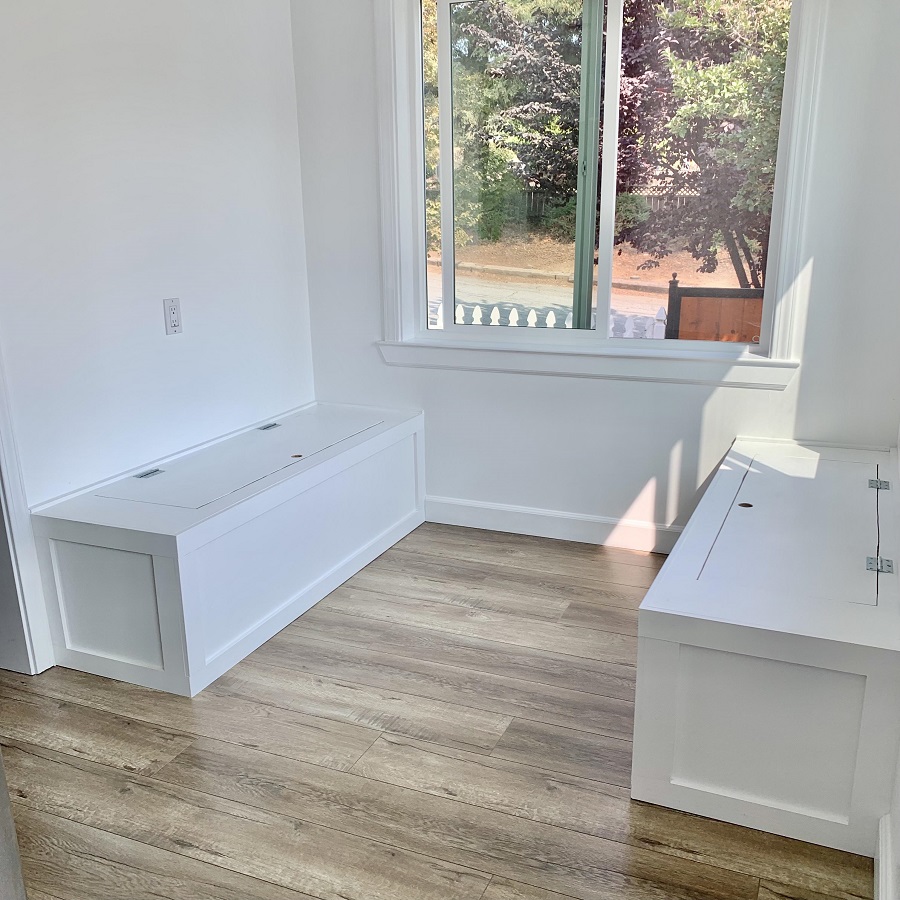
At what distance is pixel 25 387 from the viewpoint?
8.23 ft

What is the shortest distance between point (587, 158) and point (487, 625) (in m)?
1.88

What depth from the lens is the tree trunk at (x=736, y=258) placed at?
322cm

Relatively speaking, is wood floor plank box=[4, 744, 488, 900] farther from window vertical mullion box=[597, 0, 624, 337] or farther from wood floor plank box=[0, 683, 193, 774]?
window vertical mullion box=[597, 0, 624, 337]

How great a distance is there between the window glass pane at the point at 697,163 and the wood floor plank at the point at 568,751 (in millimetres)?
1765

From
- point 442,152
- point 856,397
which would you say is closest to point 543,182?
point 442,152

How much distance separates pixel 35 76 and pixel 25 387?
2.96ft

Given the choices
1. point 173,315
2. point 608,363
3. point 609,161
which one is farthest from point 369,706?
point 609,161

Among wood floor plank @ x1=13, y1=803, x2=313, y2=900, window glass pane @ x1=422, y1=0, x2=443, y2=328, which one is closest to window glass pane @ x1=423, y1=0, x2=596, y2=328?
window glass pane @ x1=422, y1=0, x2=443, y2=328

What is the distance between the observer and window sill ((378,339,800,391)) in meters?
3.19

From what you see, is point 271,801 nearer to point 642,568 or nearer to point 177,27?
point 642,568

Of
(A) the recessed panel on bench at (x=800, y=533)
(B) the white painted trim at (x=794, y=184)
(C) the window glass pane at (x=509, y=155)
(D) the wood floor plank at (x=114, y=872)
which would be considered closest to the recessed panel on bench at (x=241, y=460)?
(C) the window glass pane at (x=509, y=155)

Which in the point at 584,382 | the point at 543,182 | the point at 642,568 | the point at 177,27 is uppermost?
the point at 177,27

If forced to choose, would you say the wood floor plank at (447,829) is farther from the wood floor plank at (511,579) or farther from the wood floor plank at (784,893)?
the wood floor plank at (511,579)

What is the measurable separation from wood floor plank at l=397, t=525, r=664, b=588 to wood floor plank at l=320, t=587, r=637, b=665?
0.45m
